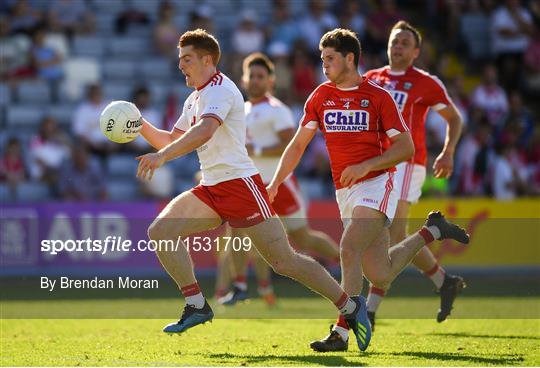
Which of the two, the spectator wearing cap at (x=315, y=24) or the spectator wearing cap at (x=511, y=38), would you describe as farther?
the spectator wearing cap at (x=511, y=38)

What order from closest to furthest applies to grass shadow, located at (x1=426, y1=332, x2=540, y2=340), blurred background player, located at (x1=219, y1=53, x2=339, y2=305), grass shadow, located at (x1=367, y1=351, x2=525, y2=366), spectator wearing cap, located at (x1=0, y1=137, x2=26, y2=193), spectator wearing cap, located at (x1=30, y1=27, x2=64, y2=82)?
grass shadow, located at (x1=367, y1=351, x2=525, y2=366), grass shadow, located at (x1=426, y1=332, x2=540, y2=340), blurred background player, located at (x1=219, y1=53, x2=339, y2=305), spectator wearing cap, located at (x1=0, y1=137, x2=26, y2=193), spectator wearing cap, located at (x1=30, y1=27, x2=64, y2=82)

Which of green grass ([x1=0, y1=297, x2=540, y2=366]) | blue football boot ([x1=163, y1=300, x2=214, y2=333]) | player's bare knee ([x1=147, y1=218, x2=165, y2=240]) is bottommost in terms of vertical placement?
green grass ([x1=0, y1=297, x2=540, y2=366])

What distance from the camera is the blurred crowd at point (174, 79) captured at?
19.0 m

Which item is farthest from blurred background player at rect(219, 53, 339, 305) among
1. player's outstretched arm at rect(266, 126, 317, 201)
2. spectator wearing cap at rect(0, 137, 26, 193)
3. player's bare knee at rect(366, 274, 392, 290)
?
spectator wearing cap at rect(0, 137, 26, 193)

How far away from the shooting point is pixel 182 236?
9102 millimetres

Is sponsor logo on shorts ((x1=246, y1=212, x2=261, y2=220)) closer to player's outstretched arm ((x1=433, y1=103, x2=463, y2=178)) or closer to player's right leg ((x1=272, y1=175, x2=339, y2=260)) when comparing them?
player's outstretched arm ((x1=433, y1=103, x2=463, y2=178))

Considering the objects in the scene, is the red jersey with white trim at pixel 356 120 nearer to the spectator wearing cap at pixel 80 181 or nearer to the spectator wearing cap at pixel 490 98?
the spectator wearing cap at pixel 80 181

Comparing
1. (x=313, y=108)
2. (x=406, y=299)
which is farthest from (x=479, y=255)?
(x=313, y=108)

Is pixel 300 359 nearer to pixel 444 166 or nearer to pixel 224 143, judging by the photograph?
pixel 224 143

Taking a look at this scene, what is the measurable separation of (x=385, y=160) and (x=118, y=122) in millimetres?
2196

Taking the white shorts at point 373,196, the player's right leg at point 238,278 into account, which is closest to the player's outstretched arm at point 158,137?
the white shorts at point 373,196

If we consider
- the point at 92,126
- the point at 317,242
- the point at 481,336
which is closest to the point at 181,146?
the point at 481,336

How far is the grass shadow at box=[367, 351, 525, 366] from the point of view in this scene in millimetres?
8445

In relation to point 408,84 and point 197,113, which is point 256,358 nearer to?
point 197,113
